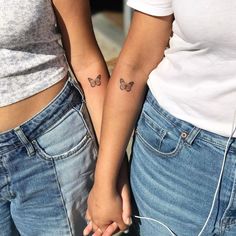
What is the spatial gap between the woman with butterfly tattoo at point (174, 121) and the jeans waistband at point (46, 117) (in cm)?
10

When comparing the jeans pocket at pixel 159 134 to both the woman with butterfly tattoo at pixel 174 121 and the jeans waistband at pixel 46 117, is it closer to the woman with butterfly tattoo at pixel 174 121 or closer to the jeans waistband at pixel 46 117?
the woman with butterfly tattoo at pixel 174 121

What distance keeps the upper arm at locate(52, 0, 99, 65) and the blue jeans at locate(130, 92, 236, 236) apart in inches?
8.5

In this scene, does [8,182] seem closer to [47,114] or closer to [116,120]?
[47,114]

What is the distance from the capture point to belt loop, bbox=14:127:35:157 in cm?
128

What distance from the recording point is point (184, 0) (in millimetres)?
1081

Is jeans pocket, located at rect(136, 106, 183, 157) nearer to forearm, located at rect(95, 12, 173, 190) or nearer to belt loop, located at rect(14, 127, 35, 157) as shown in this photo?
forearm, located at rect(95, 12, 173, 190)

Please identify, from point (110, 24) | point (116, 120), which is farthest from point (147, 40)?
point (110, 24)

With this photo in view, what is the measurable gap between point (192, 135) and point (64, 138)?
33cm

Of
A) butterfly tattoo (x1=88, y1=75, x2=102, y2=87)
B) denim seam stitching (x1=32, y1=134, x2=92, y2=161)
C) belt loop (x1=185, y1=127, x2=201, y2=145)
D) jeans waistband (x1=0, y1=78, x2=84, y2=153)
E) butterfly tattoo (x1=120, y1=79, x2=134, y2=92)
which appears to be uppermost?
butterfly tattoo (x1=120, y1=79, x2=134, y2=92)

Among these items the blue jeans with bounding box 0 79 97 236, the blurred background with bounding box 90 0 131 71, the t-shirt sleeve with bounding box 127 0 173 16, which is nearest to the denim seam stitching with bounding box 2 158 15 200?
the blue jeans with bounding box 0 79 97 236

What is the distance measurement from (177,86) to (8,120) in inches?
15.9

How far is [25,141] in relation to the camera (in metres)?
1.29

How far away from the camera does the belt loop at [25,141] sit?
1.28 meters

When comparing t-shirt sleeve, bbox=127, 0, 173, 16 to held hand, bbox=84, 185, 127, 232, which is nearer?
t-shirt sleeve, bbox=127, 0, 173, 16
